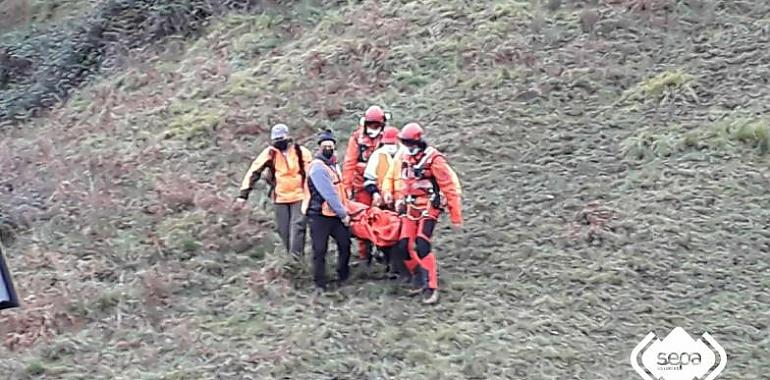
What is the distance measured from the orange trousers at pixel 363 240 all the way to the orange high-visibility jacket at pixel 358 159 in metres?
0.06

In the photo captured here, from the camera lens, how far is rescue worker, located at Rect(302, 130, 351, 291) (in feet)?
37.4

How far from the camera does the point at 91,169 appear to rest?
16.6 metres

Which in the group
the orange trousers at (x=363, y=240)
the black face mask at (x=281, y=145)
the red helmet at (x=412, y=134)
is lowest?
the orange trousers at (x=363, y=240)

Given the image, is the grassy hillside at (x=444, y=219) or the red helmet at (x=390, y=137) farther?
the red helmet at (x=390, y=137)

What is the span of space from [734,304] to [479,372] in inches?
107

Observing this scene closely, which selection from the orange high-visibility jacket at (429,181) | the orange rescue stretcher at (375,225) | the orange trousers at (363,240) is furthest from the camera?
the orange trousers at (363,240)

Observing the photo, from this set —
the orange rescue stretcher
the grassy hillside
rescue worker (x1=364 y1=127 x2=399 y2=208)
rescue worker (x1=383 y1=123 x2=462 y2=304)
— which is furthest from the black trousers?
rescue worker (x1=383 y1=123 x2=462 y2=304)

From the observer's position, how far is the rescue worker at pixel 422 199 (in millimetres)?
11281

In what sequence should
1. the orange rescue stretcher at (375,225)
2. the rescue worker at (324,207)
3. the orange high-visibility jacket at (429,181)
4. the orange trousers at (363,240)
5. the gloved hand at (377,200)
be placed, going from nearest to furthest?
the orange high-visibility jacket at (429,181)
the rescue worker at (324,207)
the orange rescue stretcher at (375,225)
the gloved hand at (377,200)
the orange trousers at (363,240)

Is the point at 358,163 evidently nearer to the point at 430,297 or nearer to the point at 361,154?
the point at 361,154

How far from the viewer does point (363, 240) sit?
12.0 m

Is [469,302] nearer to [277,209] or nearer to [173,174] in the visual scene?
[277,209]

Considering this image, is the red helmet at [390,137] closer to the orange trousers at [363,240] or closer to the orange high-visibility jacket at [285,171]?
the orange trousers at [363,240]

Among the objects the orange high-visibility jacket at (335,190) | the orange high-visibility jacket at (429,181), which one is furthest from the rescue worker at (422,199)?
the orange high-visibility jacket at (335,190)
